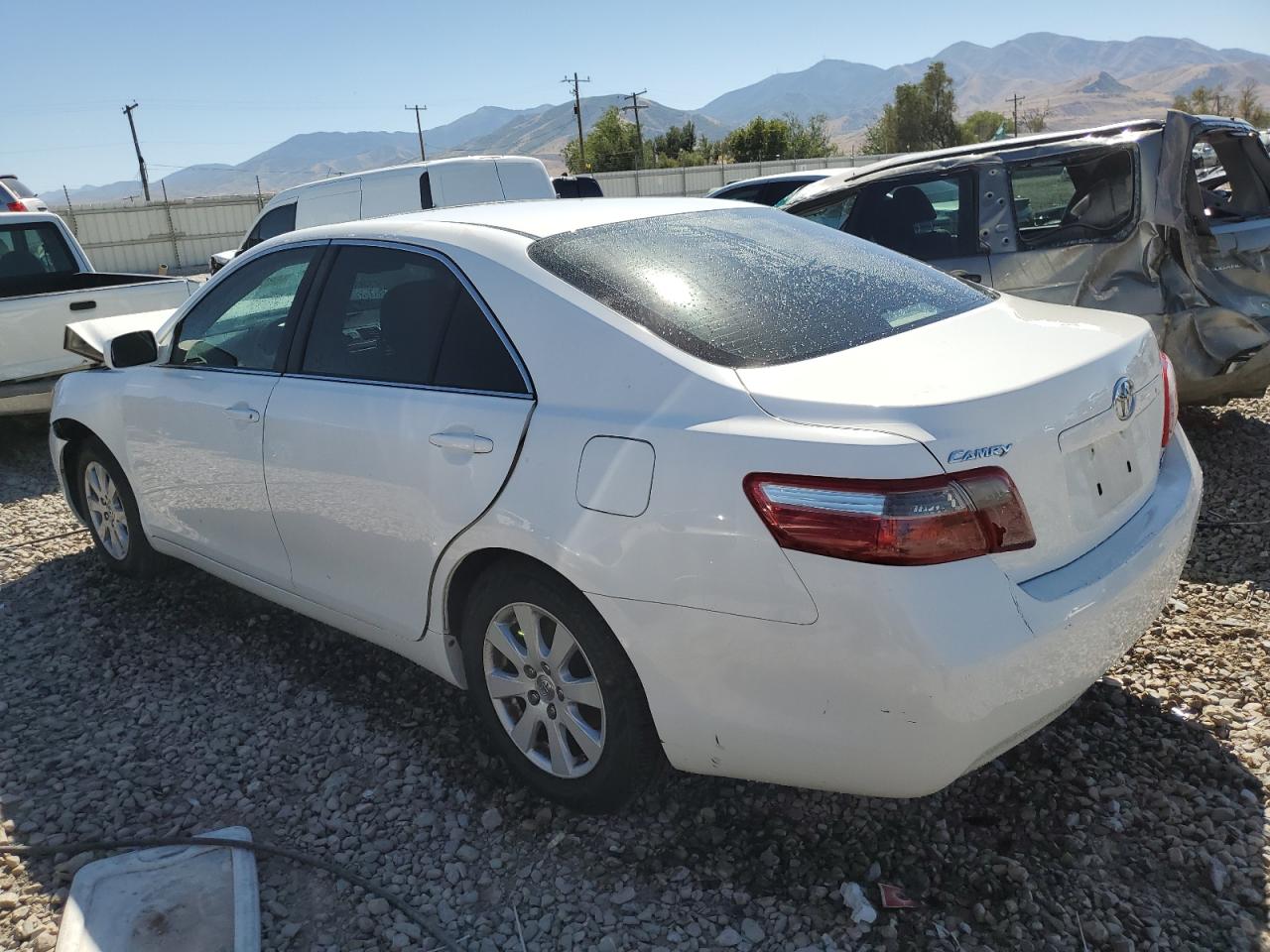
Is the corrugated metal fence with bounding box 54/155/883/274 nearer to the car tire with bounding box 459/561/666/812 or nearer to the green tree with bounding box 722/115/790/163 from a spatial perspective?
the car tire with bounding box 459/561/666/812

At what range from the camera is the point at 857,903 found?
2.46 m

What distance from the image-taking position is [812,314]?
269cm

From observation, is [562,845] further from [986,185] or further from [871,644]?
[986,185]

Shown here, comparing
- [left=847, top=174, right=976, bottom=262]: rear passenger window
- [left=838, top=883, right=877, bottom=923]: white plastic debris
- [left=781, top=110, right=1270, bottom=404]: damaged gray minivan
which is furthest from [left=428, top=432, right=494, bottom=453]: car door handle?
[left=847, top=174, right=976, bottom=262]: rear passenger window

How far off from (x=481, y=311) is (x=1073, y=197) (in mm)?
4158

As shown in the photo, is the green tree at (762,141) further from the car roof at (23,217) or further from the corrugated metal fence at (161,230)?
the car roof at (23,217)

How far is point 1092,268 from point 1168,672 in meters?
2.60

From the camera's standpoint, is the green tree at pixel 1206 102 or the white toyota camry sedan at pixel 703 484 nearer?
the white toyota camry sedan at pixel 703 484

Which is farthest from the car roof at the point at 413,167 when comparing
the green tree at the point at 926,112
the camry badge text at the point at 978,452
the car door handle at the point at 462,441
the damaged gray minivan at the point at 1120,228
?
the green tree at the point at 926,112

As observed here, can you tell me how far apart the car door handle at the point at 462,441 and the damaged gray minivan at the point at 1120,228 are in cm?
352

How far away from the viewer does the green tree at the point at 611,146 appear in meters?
75.0

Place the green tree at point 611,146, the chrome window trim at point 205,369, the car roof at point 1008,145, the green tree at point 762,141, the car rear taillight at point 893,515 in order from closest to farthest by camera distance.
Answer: the car rear taillight at point 893,515 < the chrome window trim at point 205,369 < the car roof at point 1008,145 < the green tree at point 762,141 < the green tree at point 611,146

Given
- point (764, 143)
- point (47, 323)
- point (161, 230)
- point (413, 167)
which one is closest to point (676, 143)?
point (764, 143)

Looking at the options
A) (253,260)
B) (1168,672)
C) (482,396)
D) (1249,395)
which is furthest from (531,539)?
(1249,395)
